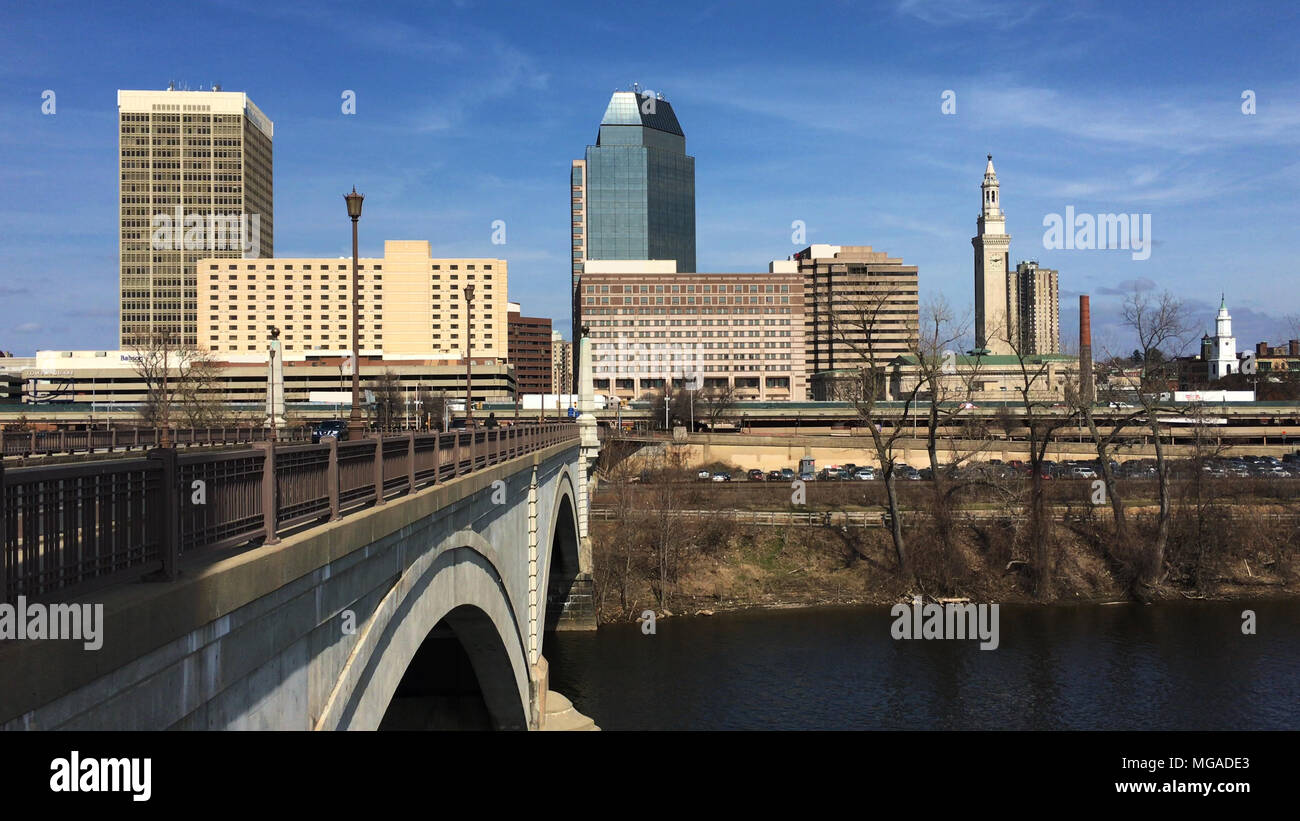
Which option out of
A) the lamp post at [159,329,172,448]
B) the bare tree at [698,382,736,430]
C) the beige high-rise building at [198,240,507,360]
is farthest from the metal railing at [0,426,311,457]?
the beige high-rise building at [198,240,507,360]

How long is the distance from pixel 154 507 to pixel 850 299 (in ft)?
616

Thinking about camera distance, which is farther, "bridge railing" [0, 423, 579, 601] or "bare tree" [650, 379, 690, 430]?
"bare tree" [650, 379, 690, 430]

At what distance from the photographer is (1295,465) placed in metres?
79.8

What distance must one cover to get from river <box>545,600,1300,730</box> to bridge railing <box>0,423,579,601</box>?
23.7m

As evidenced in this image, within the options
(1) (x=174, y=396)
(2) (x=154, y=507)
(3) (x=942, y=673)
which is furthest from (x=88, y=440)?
(1) (x=174, y=396)

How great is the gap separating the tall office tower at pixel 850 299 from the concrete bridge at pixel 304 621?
16559cm

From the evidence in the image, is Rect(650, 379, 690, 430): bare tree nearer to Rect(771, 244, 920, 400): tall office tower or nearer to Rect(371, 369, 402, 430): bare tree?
Rect(371, 369, 402, 430): bare tree

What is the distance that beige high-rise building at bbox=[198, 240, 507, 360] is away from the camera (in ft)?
602

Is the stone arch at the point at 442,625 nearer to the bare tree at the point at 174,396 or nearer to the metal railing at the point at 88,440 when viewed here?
the metal railing at the point at 88,440

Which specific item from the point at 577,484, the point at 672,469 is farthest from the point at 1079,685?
the point at 672,469

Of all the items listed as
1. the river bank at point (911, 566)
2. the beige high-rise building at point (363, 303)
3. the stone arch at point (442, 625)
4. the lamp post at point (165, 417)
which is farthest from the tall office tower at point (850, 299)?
the stone arch at point (442, 625)

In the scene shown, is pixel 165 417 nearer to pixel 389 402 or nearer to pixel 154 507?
pixel 154 507

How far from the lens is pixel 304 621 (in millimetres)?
7930

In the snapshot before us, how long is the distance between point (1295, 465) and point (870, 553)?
46174mm
